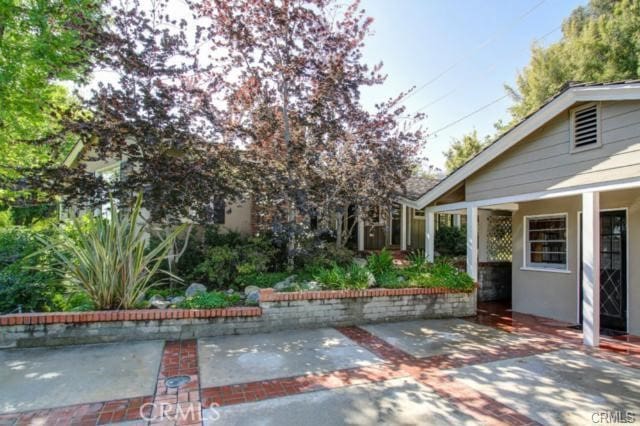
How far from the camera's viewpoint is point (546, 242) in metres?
7.70

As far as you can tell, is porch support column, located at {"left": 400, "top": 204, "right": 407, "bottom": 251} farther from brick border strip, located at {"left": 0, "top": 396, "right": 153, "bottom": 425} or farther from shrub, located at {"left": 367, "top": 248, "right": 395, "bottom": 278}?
brick border strip, located at {"left": 0, "top": 396, "right": 153, "bottom": 425}

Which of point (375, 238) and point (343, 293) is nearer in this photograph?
point (343, 293)

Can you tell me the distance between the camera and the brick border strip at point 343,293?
5802 millimetres

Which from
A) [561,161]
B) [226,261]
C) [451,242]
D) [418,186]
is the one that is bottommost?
[226,261]

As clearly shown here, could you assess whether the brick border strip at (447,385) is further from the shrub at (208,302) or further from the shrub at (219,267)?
the shrub at (219,267)

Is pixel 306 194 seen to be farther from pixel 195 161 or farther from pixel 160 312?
pixel 160 312

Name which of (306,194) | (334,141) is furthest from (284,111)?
(306,194)

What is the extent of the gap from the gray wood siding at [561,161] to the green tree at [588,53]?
13491mm

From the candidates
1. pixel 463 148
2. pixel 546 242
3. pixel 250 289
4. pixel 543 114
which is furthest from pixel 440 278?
pixel 463 148

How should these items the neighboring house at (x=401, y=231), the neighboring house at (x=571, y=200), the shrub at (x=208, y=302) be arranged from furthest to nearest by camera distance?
the neighboring house at (x=401, y=231) → the shrub at (x=208, y=302) → the neighboring house at (x=571, y=200)

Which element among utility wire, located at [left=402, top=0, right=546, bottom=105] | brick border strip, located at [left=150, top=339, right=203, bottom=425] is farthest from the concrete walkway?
utility wire, located at [left=402, top=0, right=546, bottom=105]

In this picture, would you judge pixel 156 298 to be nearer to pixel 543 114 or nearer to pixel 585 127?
pixel 543 114

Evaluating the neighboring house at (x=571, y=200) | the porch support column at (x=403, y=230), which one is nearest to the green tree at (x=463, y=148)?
the porch support column at (x=403, y=230)

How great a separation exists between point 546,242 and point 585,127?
10.4 ft
